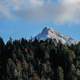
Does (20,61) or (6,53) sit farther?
(6,53)

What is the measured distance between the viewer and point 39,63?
178 metres

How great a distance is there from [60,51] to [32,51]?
1328cm

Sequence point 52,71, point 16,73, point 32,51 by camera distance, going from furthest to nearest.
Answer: point 32,51
point 52,71
point 16,73

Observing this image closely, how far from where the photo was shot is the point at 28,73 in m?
164

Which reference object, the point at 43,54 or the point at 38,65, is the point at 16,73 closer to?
the point at 38,65

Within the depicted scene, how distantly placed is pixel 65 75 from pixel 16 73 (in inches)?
819

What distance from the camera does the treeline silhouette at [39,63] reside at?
530ft

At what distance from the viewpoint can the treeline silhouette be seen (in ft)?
530

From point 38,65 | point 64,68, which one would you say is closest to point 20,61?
point 38,65

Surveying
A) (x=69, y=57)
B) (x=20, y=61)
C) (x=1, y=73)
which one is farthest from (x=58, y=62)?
(x=1, y=73)

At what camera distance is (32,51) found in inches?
7613

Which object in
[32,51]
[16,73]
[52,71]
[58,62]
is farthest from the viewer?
[32,51]

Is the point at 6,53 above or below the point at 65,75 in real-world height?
above

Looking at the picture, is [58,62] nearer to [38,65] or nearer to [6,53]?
[38,65]
